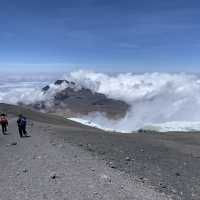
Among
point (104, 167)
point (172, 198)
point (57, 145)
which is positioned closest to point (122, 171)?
point (104, 167)

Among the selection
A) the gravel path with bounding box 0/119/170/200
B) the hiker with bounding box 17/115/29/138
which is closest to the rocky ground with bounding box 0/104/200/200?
the gravel path with bounding box 0/119/170/200

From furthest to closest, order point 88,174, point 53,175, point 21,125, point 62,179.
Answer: point 21,125, point 88,174, point 53,175, point 62,179

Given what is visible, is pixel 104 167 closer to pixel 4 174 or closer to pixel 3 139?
pixel 4 174

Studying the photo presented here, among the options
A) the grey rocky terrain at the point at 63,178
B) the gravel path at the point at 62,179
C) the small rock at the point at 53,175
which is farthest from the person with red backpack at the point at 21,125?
the small rock at the point at 53,175

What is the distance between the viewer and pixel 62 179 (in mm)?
15617

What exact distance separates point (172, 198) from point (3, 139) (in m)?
18.2

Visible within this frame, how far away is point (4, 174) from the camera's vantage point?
677 inches

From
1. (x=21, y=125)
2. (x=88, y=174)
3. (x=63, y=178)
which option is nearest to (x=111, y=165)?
(x=88, y=174)

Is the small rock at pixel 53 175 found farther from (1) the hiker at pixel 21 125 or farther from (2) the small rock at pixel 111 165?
(1) the hiker at pixel 21 125

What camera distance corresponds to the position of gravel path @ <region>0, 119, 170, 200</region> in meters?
13.8

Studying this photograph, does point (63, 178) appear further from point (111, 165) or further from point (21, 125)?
point (21, 125)

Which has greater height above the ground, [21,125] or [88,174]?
[21,125]

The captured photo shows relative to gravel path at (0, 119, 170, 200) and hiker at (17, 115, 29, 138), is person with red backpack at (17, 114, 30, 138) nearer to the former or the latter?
hiker at (17, 115, 29, 138)

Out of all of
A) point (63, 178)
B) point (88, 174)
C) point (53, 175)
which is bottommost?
point (88, 174)
